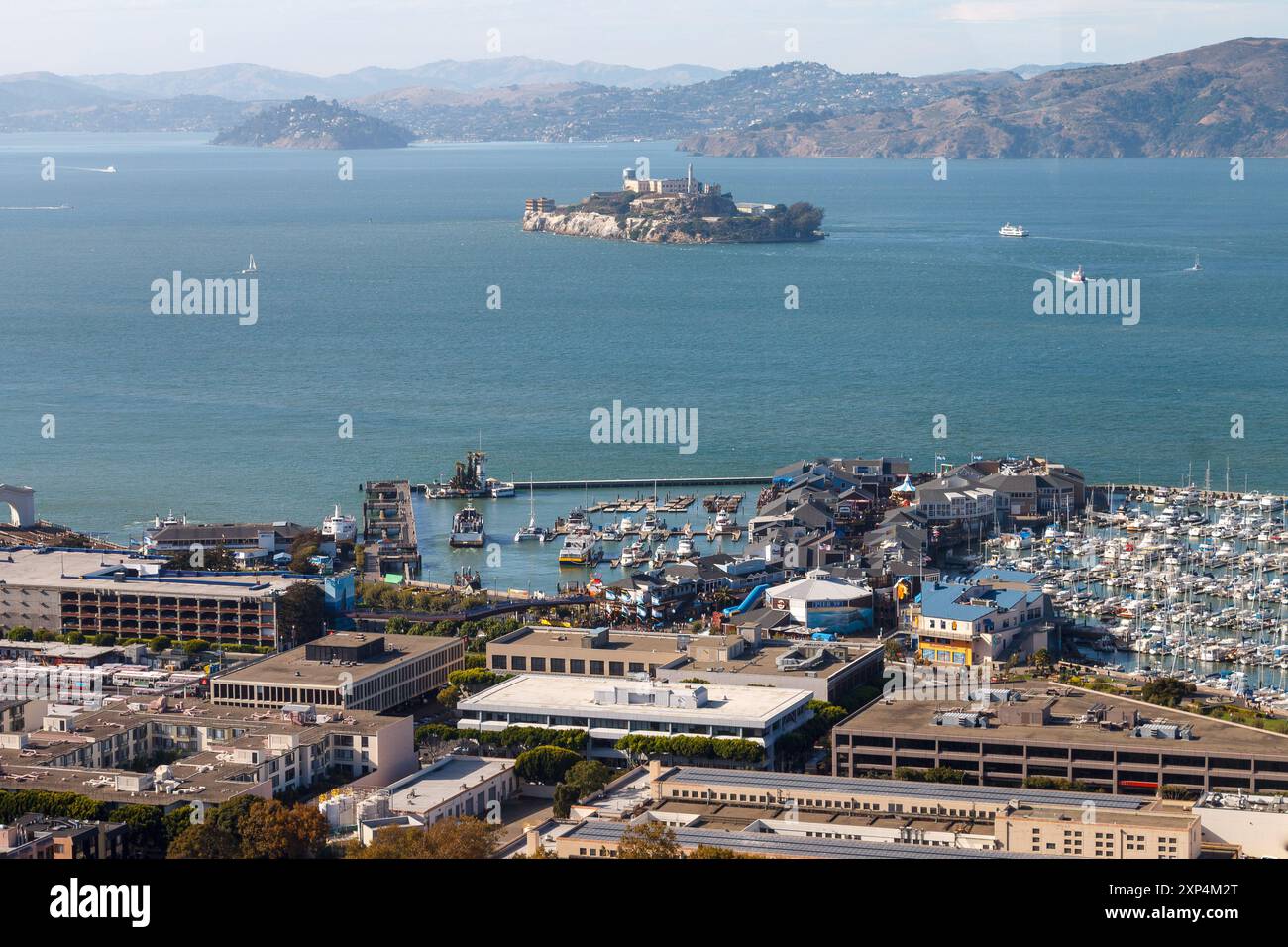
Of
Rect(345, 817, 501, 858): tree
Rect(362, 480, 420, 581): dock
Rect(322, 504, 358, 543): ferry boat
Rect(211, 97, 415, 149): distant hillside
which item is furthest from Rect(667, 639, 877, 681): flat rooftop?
Rect(211, 97, 415, 149): distant hillside

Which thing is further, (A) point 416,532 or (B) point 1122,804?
(A) point 416,532

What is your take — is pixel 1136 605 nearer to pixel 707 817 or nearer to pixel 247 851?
pixel 707 817

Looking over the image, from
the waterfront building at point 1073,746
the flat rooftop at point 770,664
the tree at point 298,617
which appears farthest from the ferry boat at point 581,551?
the waterfront building at point 1073,746

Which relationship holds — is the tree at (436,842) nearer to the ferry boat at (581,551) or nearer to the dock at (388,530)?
the dock at (388,530)

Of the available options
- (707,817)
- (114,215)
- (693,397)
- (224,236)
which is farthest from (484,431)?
(114,215)

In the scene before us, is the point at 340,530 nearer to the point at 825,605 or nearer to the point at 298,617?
the point at 298,617

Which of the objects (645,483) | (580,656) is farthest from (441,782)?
(645,483)
